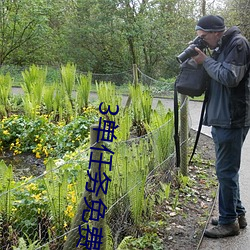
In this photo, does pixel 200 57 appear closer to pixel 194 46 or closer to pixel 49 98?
pixel 194 46

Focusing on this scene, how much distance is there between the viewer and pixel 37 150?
5.67 meters

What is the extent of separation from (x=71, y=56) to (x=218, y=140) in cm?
1422

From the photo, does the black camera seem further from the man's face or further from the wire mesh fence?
the wire mesh fence

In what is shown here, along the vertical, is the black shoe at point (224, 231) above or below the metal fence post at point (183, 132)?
below

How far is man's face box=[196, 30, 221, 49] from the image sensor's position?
3.04 meters

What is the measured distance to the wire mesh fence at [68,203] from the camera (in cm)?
277

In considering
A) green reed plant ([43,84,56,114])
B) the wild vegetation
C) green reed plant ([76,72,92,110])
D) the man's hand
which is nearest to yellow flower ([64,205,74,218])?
the man's hand

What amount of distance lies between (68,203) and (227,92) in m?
1.55

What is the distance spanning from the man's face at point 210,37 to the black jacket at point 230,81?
7cm

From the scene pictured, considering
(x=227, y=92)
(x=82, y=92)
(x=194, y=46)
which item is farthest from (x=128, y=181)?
(x=82, y=92)

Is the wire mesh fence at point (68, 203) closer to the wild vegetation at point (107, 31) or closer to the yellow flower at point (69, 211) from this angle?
the yellow flower at point (69, 211)

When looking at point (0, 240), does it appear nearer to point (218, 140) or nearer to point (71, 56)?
point (218, 140)

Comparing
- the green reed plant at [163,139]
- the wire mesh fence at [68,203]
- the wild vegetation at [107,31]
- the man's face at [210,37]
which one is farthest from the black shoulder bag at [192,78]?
the wild vegetation at [107,31]

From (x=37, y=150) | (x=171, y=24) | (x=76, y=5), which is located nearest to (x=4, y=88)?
(x=37, y=150)
